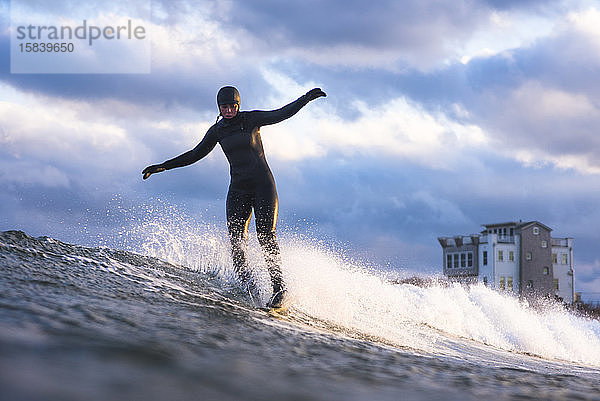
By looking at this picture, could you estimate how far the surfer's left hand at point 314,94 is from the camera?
566 cm

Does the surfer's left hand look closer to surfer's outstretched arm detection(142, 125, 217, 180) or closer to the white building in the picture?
surfer's outstretched arm detection(142, 125, 217, 180)

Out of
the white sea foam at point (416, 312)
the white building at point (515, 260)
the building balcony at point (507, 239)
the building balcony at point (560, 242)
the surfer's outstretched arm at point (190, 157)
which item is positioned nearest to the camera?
the white sea foam at point (416, 312)

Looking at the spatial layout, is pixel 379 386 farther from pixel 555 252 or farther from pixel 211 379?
pixel 555 252

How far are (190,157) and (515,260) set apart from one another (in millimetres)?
49390

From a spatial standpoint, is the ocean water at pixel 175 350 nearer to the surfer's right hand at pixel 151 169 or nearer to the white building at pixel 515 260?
the surfer's right hand at pixel 151 169

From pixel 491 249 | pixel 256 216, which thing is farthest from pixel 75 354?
pixel 491 249

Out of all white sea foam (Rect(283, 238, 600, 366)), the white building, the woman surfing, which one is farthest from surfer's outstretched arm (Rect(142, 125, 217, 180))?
the white building

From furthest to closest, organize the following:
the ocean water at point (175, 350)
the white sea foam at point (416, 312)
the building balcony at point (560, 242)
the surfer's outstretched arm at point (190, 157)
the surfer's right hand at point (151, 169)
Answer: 1. the building balcony at point (560, 242)
2. the surfer's right hand at point (151, 169)
3. the surfer's outstretched arm at point (190, 157)
4. the white sea foam at point (416, 312)
5. the ocean water at point (175, 350)

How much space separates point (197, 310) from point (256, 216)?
2.25 metres

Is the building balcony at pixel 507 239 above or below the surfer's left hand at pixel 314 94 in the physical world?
above

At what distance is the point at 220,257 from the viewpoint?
6.61 m

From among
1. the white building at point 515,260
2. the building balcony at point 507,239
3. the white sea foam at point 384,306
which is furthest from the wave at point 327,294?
the building balcony at point 507,239

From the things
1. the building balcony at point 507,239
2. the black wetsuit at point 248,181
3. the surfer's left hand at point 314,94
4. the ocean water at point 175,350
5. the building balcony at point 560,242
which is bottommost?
the ocean water at point 175,350

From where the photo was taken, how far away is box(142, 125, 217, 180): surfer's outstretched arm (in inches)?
241
